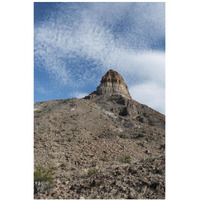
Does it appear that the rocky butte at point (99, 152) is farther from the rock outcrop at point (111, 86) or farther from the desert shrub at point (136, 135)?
the rock outcrop at point (111, 86)

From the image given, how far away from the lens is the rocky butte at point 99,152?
19.7 feet

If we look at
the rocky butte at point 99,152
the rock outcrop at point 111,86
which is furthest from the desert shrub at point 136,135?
the rock outcrop at point 111,86

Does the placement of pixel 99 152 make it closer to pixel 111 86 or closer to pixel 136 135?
pixel 136 135

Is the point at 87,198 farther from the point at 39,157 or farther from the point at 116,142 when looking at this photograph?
the point at 116,142

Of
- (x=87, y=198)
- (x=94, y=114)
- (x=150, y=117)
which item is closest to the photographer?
(x=87, y=198)

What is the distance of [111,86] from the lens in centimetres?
4969

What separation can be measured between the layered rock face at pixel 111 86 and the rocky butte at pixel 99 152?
24.3ft

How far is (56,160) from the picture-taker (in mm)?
12203

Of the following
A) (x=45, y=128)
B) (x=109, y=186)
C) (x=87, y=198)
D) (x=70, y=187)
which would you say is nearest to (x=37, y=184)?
(x=70, y=187)

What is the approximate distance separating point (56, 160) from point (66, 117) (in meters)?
13.7

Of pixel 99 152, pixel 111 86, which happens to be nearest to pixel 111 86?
pixel 111 86

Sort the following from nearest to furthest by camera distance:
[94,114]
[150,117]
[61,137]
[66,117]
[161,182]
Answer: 1. [161,182]
2. [61,137]
3. [66,117]
4. [94,114]
5. [150,117]

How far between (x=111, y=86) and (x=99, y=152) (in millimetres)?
36081

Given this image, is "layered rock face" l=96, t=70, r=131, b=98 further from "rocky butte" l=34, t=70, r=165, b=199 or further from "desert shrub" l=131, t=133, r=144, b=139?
"desert shrub" l=131, t=133, r=144, b=139
